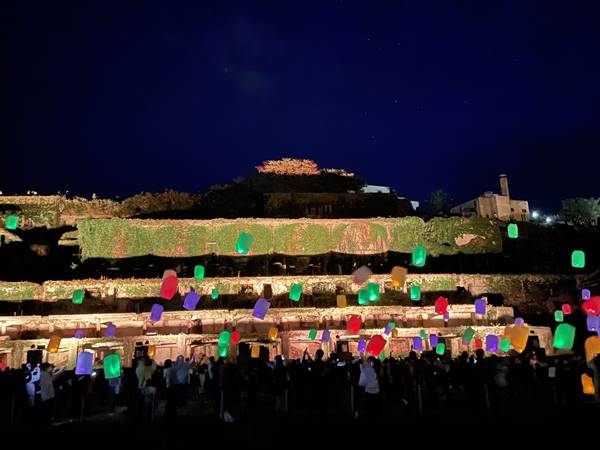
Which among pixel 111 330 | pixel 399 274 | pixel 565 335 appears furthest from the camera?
pixel 111 330

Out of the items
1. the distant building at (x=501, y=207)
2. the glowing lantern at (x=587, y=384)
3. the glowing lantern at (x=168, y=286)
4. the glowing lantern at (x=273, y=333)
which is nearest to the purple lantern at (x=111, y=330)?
the glowing lantern at (x=168, y=286)

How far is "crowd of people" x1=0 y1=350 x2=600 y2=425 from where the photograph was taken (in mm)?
9430

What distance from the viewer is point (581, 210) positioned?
45.3 metres

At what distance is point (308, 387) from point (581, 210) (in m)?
45.5

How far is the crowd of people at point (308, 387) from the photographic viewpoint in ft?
30.9

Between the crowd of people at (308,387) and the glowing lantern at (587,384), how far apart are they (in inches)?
8.4

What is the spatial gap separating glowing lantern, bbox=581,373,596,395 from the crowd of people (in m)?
0.21

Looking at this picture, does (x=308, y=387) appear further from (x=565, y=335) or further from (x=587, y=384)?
(x=565, y=335)

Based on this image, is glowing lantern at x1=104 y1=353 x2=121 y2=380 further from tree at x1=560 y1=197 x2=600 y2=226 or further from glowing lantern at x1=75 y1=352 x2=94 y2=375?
tree at x1=560 y1=197 x2=600 y2=226

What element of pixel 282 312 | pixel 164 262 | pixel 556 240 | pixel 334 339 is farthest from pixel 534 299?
pixel 164 262

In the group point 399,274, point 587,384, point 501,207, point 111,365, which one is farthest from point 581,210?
point 111,365

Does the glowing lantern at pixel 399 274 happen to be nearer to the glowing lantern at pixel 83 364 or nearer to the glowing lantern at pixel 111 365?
the glowing lantern at pixel 111 365

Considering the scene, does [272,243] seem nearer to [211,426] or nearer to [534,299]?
[534,299]

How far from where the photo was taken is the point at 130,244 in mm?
27859
